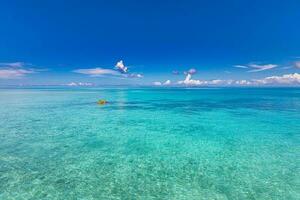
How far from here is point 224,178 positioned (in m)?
7.46

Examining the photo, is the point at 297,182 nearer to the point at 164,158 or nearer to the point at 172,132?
the point at 164,158

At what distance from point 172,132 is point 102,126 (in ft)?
18.8

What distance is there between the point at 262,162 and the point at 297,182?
1843 mm

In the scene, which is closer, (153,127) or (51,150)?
(51,150)

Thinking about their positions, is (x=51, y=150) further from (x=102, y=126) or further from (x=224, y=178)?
(x=224, y=178)

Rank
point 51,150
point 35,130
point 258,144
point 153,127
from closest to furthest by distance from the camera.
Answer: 1. point 51,150
2. point 258,144
3. point 35,130
4. point 153,127

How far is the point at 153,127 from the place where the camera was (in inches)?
642

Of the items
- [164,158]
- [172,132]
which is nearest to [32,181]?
[164,158]

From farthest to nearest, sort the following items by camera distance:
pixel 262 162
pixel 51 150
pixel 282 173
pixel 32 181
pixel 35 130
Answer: pixel 35 130 → pixel 51 150 → pixel 262 162 → pixel 282 173 → pixel 32 181

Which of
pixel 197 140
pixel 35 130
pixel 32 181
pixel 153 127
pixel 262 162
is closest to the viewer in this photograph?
pixel 32 181

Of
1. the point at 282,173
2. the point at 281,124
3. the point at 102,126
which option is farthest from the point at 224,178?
the point at 281,124

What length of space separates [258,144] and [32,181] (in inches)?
443

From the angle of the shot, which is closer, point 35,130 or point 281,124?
point 35,130

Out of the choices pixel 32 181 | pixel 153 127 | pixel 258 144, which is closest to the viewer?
pixel 32 181
